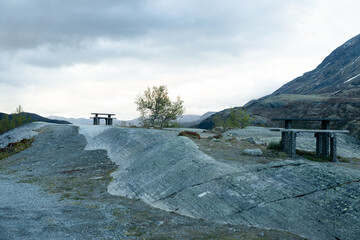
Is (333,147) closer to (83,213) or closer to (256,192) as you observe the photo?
(256,192)

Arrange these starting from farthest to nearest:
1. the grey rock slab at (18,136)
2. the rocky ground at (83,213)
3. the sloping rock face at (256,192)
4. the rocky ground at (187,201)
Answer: the grey rock slab at (18,136), the sloping rock face at (256,192), the rocky ground at (187,201), the rocky ground at (83,213)

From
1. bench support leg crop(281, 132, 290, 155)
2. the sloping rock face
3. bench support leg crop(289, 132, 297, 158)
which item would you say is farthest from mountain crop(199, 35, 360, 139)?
the sloping rock face

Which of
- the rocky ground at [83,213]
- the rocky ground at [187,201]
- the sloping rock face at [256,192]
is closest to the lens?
the rocky ground at [83,213]

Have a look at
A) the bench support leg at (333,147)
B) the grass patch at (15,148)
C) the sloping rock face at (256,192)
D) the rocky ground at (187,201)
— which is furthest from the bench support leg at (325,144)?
the grass patch at (15,148)

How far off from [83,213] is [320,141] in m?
14.4

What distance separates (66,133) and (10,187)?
16914 millimetres

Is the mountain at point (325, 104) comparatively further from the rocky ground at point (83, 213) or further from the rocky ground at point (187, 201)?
the rocky ground at point (83, 213)

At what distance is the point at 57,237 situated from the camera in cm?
640

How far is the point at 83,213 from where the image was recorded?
845cm

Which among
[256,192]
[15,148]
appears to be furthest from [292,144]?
[15,148]

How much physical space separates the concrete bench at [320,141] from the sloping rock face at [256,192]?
170 inches

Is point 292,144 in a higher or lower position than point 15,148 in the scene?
higher

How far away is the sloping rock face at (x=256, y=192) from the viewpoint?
23.9 ft

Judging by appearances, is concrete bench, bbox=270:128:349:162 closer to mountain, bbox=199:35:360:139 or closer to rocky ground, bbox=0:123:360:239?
rocky ground, bbox=0:123:360:239
